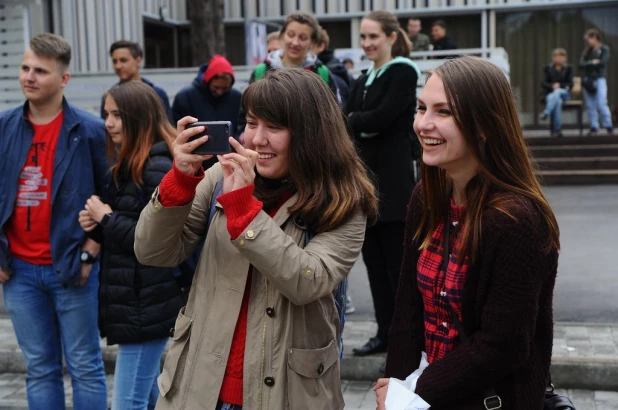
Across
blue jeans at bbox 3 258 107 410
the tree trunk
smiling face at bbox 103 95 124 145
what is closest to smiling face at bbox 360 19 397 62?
smiling face at bbox 103 95 124 145

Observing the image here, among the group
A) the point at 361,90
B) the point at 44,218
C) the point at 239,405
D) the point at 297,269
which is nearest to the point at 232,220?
the point at 297,269

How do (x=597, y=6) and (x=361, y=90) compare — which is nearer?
(x=361, y=90)

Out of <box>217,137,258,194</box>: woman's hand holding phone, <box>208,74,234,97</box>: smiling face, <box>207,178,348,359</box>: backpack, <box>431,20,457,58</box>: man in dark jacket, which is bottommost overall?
<box>207,178,348,359</box>: backpack

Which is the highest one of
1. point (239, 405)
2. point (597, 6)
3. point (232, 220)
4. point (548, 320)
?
point (597, 6)

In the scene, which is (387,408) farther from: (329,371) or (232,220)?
(232,220)

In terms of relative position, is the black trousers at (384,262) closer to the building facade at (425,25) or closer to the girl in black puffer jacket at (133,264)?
the girl in black puffer jacket at (133,264)

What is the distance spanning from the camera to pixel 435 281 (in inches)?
102

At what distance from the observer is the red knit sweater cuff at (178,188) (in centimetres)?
279

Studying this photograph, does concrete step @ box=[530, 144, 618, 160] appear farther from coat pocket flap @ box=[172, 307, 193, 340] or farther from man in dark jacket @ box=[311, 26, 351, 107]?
coat pocket flap @ box=[172, 307, 193, 340]

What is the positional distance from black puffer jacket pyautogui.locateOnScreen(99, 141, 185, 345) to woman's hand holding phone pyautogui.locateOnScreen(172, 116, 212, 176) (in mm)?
1282

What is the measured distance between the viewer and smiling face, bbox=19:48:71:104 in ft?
14.8

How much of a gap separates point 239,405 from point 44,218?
2105 mm

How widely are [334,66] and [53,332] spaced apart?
3.51m

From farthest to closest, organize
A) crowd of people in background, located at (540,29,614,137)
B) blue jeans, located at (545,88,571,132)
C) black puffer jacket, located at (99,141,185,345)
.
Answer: blue jeans, located at (545,88,571,132) < crowd of people in background, located at (540,29,614,137) < black puffer jacket, located at (99,141,185,345)
